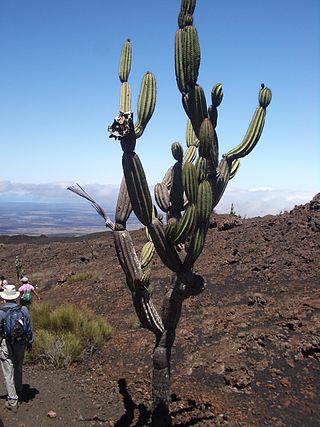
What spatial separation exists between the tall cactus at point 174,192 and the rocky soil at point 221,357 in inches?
41.5

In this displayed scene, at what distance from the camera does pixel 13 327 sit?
5719 millimetres

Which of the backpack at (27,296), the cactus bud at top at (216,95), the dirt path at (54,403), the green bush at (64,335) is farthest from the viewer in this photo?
the backpack at (27,296)

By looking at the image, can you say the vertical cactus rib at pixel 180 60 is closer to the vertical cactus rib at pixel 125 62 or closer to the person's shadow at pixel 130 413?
the vertical cactus rib at pixel 125 62

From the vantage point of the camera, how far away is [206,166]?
15.8 ft

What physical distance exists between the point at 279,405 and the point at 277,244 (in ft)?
25.7

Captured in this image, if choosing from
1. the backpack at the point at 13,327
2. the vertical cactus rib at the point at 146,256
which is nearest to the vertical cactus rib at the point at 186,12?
the vertical cactus rib at the point at 146,256

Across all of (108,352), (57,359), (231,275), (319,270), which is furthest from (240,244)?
(57,359)

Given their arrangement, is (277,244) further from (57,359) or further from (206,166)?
(206,166)

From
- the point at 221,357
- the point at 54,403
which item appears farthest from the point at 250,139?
the point at 54,403

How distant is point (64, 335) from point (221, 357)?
3.04 meters

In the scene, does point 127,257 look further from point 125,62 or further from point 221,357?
point 221,357

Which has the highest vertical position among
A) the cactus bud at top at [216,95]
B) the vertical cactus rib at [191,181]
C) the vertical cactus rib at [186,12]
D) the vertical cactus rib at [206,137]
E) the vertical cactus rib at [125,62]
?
the vertical cactus rib at [186,12]

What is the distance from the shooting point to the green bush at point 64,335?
7664mm

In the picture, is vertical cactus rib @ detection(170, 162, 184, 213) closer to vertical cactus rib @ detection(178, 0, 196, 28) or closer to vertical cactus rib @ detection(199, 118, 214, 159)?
vertical cactus rib @ detection(199, 118, 214, 159)
